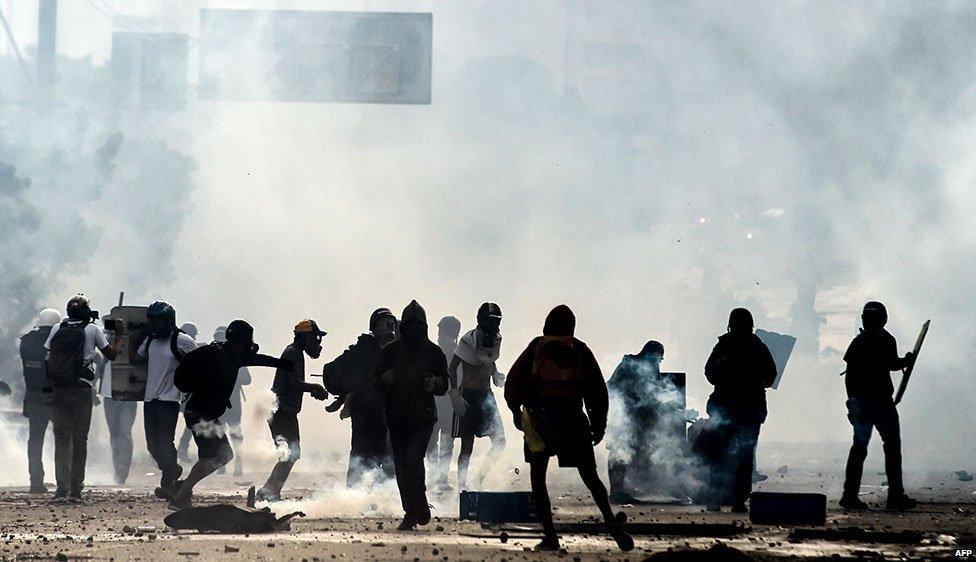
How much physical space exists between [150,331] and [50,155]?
15.7 metres

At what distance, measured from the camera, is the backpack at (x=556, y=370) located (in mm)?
10367

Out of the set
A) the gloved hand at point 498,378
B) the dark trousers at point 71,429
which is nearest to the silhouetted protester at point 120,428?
the dark trousers at point 71,429

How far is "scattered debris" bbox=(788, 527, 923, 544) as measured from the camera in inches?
423

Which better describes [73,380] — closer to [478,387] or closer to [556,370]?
[478,387]

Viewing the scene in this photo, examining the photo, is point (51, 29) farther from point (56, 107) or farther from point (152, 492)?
point (152, 492)

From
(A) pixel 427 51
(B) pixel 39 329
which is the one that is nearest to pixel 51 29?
(A) pixel 427 51

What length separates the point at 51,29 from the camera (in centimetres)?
2809

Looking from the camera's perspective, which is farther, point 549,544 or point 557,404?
point 557,404

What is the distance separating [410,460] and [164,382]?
8.77ft

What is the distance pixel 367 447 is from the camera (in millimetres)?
13344

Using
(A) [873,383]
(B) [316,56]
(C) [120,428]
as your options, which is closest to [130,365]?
(C) [120,428]

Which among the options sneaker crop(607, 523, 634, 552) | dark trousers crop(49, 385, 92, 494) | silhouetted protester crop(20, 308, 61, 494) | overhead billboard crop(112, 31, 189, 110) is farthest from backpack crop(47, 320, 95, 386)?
overhead billboard crop(112, 31, 189, 110)

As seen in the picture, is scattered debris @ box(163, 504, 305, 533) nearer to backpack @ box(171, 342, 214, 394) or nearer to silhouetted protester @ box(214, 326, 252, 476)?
backpack @ box(171, 342, 214, 394)

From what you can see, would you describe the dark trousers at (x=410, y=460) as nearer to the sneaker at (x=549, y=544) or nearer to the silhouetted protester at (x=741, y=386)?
the sneaker at (x=549, y=544)
